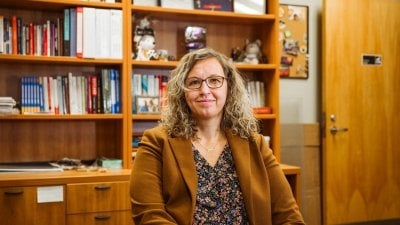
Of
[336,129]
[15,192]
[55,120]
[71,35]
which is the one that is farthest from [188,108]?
[336,129]

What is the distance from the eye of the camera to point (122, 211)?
2387 mm

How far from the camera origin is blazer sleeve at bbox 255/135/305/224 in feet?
5.14

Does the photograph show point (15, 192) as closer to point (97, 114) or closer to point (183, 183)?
point (97, 114)

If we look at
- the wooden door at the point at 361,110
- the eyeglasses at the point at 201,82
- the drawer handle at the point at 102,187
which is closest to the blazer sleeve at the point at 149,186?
the eyeglasses at the point at 201,82

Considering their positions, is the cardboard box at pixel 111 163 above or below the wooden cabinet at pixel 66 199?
above

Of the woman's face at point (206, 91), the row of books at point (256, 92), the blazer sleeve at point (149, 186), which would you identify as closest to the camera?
the blazer sleeve at point (149, 186)

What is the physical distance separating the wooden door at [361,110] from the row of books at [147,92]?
138 centimetres

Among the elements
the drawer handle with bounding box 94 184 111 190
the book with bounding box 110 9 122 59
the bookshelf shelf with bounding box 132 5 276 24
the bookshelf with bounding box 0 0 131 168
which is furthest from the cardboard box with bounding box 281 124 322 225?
the drawer handle with bounding box 94 184 111 190

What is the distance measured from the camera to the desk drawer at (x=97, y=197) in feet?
7.53

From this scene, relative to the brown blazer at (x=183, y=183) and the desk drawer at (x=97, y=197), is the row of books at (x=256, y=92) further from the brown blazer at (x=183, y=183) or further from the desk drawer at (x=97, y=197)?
the brown blazer at (x=183, y=183)

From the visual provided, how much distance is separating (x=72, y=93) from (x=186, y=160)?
144 centimetres

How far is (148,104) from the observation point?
113 inches

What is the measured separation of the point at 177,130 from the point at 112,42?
1.29 metres

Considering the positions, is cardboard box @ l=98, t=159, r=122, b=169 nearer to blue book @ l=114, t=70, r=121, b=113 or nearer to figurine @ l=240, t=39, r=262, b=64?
blue book @ l=114, t=70, r=121, b=113
